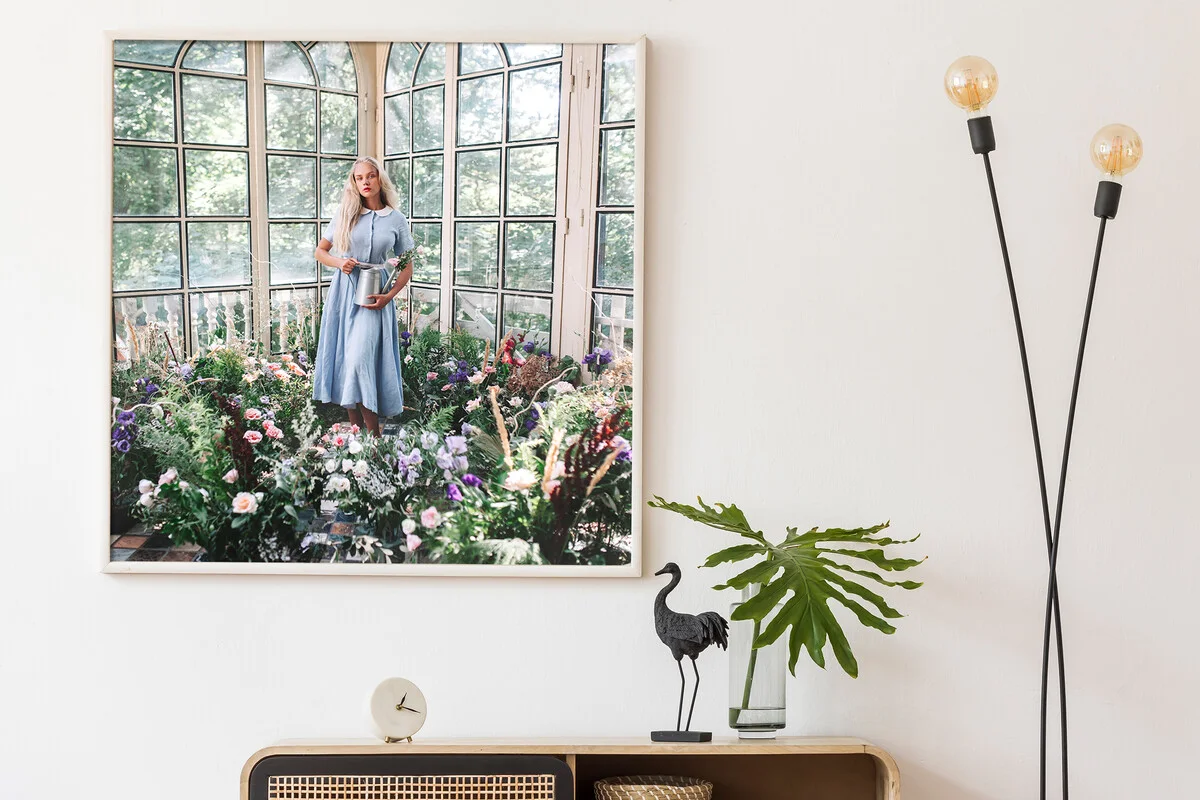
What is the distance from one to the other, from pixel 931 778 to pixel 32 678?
5.96 ft

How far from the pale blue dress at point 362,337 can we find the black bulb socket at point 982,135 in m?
1.10

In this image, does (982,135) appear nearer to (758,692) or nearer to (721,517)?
(721,517)

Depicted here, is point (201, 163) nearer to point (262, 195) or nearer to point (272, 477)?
point (262, 195)

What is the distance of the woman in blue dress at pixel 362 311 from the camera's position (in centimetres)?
205

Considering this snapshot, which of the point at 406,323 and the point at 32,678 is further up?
the point at 406,323

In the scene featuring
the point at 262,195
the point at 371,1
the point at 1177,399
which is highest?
the point at 371,1

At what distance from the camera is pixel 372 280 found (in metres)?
2.06

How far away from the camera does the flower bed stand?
2.04 m

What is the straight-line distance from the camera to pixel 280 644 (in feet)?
6.72

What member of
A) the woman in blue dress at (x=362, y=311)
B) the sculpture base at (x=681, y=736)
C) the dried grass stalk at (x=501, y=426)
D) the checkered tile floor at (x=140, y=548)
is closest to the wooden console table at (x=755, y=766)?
the sculpture base at (x=681, y=736)

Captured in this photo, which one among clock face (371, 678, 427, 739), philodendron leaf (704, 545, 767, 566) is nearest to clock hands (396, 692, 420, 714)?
clock face (371, 678, 427, 739)

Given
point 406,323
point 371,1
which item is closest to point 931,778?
point 406,323

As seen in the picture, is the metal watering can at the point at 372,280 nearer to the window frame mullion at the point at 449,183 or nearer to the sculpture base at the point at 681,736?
the window frame mullion at the point at 449,183

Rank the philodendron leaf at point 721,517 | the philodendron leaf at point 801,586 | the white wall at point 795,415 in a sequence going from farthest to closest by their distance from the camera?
the white wall at point 795,415 < the philodendron leaf at point 721,517 < the philodendron leaf at point 801,586
